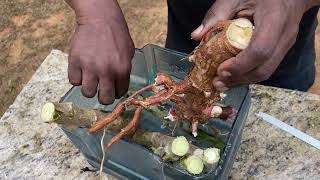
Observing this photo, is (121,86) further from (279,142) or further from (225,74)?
(279,142)

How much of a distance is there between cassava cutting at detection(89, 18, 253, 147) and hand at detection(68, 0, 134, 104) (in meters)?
0.07

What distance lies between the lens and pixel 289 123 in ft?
4.91

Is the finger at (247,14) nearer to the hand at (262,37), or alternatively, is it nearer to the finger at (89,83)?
the hand at (262,37)

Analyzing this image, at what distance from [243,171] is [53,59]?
77 cm

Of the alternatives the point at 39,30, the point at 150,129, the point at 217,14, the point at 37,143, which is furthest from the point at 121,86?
the point at 39,30

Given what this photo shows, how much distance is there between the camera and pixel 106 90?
3.84ft

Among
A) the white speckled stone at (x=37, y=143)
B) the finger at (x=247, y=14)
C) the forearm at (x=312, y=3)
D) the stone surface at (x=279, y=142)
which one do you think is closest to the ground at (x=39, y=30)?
the white speckled stone at (x=37, y=143)

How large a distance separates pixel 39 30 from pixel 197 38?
6.38 feet

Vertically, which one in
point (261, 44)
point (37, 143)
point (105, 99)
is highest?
point (261, 44)

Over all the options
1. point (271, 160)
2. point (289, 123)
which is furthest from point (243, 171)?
point (289, 123)

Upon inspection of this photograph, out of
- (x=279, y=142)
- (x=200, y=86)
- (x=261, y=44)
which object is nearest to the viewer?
(x=261, y=44)

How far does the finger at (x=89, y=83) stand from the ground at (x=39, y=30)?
156 centimetres

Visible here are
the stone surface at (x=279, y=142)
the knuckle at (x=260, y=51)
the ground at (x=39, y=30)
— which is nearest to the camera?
the knuckle at (x=260, y=51)

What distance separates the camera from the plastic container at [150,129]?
1163mm
